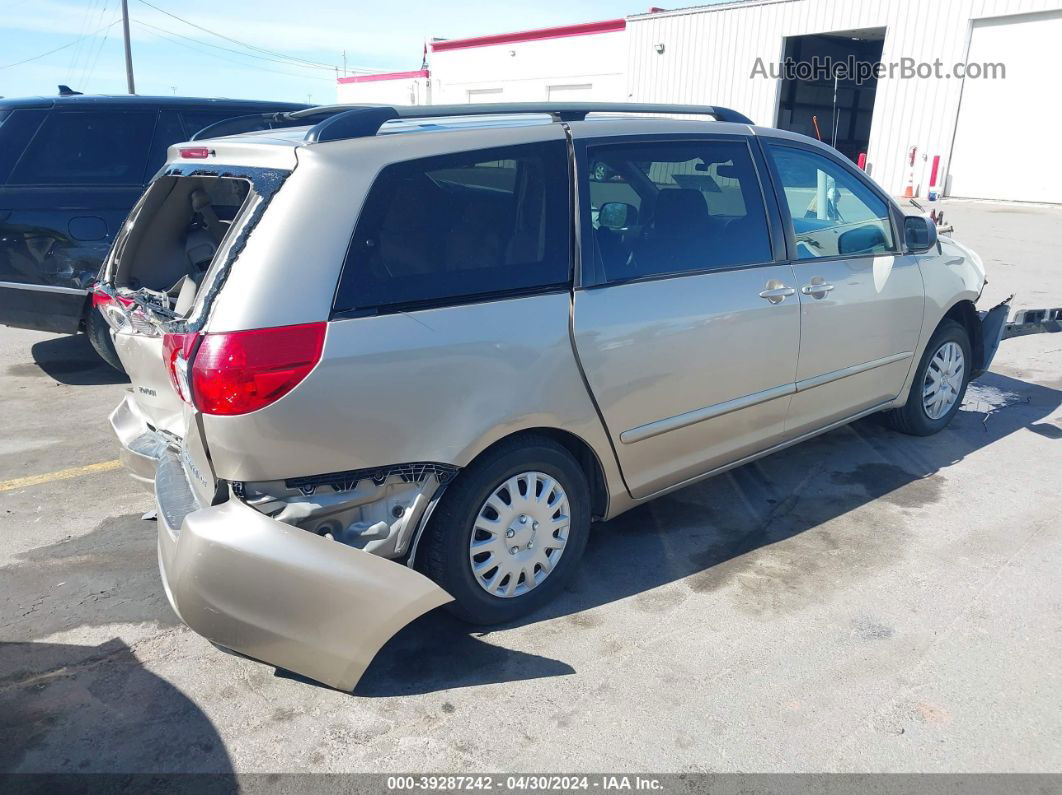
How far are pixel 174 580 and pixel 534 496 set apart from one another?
50.1 inches

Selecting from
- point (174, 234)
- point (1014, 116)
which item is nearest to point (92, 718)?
point (174, 234)

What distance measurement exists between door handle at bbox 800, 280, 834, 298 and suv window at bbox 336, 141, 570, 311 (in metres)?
1.40

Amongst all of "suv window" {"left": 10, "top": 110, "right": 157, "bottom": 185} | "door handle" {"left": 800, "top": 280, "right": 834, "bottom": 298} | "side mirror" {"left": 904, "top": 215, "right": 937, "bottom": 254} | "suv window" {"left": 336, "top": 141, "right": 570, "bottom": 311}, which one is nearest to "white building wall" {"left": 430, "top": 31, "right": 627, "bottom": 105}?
"suv window" {"left": 10, "top": 110, "right": 157, "bottom": 185}

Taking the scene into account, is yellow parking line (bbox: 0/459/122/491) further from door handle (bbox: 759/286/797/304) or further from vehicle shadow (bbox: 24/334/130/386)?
door handle (bbox: 759/286/797/304)

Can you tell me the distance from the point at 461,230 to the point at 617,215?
827 millimetres

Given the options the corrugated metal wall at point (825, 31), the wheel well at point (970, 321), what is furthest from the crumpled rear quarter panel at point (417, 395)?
the corrugated metal wall at point (825, 31)

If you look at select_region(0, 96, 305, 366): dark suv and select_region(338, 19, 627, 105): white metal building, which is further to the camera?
select_region(338, 19, 627, 105): white metal building

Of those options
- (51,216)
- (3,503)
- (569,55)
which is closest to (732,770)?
(3,503)

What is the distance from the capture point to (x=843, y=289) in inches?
165

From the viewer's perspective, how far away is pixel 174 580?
2680 mm

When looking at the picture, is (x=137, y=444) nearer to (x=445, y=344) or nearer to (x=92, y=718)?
(x=92, y=718)

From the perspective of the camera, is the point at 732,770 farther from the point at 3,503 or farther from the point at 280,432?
the point at 3,503

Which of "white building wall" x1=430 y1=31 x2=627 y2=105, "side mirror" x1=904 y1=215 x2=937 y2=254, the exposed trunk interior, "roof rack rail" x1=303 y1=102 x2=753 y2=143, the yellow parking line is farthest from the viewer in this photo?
"white building wall" x1=430 y1=31 x2=627 y2=105

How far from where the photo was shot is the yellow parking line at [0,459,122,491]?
14.9ft
